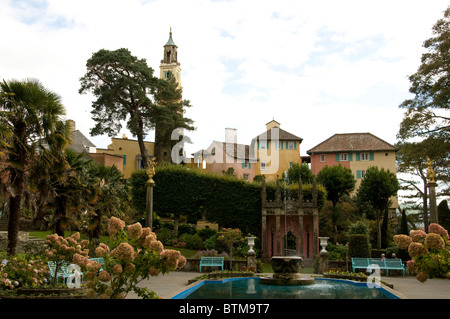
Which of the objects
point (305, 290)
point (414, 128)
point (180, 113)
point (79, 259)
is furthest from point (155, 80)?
point (79, 259)

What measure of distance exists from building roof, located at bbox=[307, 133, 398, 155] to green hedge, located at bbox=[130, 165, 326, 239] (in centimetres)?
2399

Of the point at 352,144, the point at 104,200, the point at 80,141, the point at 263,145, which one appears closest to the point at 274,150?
the point at 263,145

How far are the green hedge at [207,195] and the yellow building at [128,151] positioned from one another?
24.1 metres

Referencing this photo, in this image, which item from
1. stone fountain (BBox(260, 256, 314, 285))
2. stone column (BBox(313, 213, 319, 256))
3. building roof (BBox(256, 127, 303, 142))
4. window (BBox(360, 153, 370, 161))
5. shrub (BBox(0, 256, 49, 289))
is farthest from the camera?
building roof (BBox(256, 127, 303, 142))

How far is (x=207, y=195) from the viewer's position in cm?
3750

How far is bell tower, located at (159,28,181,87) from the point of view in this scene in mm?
79938

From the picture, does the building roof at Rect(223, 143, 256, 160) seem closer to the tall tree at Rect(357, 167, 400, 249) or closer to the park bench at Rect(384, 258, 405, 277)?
the tall tree at Rect(357, 167, 400, 249)


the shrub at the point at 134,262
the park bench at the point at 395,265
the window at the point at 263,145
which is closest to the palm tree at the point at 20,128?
the shrub at the point at 134,262

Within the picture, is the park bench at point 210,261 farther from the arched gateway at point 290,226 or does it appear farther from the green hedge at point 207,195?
the green hedge at point 207,195

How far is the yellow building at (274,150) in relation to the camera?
61719mm

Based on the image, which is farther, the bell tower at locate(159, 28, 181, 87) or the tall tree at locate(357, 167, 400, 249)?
the bell tower at locate(159, 28, 181, 87)

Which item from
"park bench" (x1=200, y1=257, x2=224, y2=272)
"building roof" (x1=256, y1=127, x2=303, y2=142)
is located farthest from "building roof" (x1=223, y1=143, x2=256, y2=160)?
"park bench" (x1=200, y1=257, x2=224, y2=272)

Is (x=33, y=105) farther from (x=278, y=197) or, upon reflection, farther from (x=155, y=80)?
(x=155, y=80)

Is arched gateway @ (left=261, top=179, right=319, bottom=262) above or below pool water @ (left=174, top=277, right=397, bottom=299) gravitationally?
above
